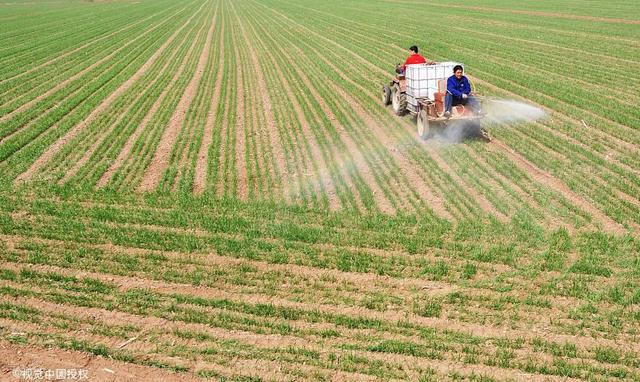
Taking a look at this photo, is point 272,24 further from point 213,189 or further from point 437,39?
point 213,189

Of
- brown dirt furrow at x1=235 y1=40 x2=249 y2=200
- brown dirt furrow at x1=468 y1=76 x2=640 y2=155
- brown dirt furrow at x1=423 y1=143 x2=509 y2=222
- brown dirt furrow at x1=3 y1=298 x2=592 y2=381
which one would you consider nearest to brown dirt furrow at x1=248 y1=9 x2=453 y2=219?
brown dirt furrow at x1=423 y1=143 x2=509 y2=222

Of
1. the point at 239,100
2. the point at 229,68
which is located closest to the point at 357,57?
the point at 229,68

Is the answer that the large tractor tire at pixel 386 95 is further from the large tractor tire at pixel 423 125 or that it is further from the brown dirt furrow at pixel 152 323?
the brown dirt furrow at pixel 152 323

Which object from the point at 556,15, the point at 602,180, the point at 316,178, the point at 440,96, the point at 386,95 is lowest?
the point at 602,180

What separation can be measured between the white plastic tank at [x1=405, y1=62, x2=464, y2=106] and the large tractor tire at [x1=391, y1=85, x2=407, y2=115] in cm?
107

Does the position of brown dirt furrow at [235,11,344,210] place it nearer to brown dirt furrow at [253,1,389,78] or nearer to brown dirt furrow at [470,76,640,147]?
brown dirt furrow at [470,76,640,147]

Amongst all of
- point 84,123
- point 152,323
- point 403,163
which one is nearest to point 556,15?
point 403,163

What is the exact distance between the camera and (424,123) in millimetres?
13797

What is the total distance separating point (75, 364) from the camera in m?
6.28

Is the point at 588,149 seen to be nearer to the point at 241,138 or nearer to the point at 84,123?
the point at 241,138

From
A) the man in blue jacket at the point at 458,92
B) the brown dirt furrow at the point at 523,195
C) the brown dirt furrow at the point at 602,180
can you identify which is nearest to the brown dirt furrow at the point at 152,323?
the brown dirt furrow at the point at 523,195

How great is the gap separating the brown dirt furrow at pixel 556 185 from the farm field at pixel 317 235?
0.18 ft

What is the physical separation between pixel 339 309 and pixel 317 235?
6.96 ft

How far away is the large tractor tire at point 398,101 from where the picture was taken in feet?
51.8
